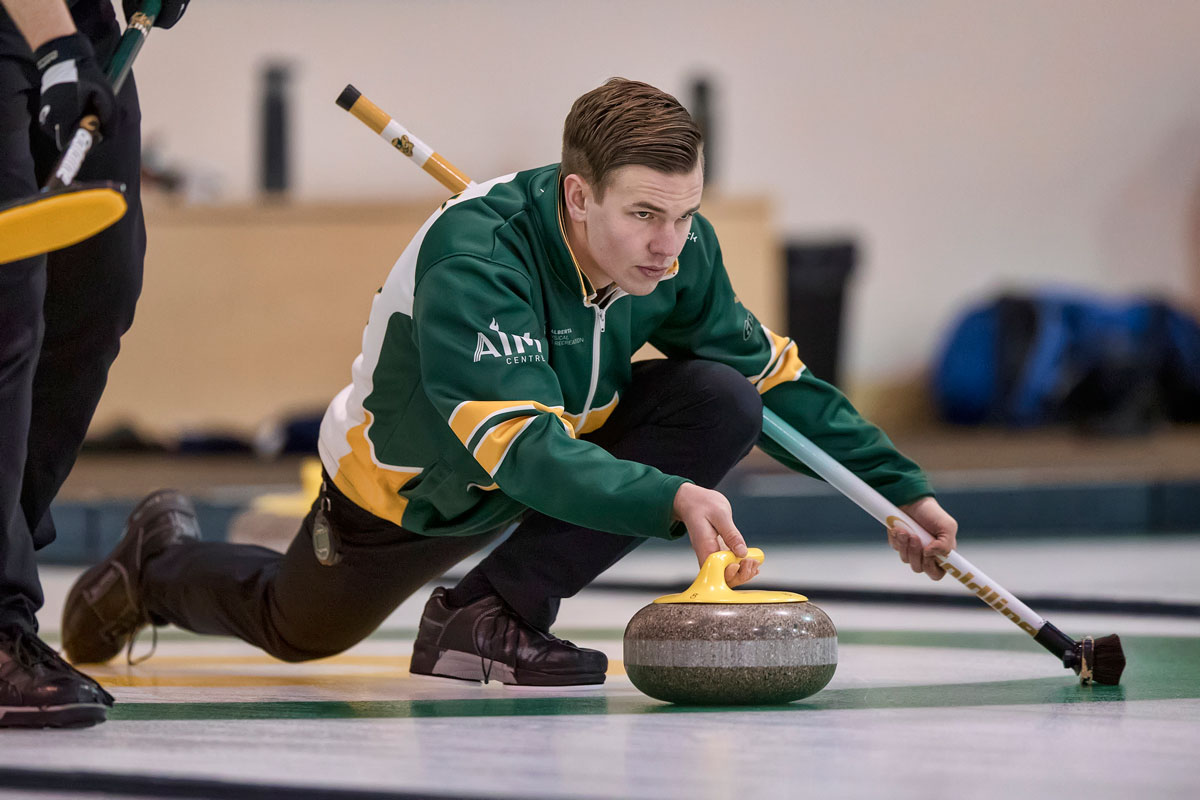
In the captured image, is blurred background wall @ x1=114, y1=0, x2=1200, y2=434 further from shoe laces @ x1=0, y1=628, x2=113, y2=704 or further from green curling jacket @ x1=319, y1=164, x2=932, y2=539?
shoe laces @ x1=0, y1=628, x2=113, y2=704

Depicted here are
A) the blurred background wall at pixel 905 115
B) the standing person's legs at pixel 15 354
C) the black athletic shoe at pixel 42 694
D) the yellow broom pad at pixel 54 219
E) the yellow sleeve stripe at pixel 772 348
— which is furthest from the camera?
the blurred background wall at pixel 905 115

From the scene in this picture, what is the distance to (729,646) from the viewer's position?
1.80 meters

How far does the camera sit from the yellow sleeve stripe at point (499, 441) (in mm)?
1797

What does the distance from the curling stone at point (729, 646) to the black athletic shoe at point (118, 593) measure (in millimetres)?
925

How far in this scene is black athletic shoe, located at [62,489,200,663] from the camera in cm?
241

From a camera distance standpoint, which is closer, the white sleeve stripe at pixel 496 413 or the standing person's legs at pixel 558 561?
the white sleeve stripe at pixel 496 413

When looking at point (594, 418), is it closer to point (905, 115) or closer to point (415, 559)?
point (415, 559)

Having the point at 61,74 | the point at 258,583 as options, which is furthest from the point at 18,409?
the point at 258,583

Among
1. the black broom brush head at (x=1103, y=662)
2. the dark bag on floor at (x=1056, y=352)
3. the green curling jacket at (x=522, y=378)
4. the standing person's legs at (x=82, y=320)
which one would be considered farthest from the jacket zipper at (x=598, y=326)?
the dark bag on floor at (x=1056, y=352)

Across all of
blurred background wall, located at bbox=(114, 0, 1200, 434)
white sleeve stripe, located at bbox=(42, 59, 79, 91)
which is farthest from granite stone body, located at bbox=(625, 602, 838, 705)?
blurred background wall, located at bbox=(114, 0, 1200, 434)

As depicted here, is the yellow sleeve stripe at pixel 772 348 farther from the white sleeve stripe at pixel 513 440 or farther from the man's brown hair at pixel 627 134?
the white sleeve stripe at pixel 513 440

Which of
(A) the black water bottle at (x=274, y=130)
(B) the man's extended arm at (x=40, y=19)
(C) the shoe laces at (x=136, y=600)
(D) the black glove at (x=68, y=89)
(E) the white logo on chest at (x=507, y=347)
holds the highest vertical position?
A: (A) the black water bottle at (x=274, y=130)

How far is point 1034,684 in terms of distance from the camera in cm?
206

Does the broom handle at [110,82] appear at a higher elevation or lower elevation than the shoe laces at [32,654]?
higher
